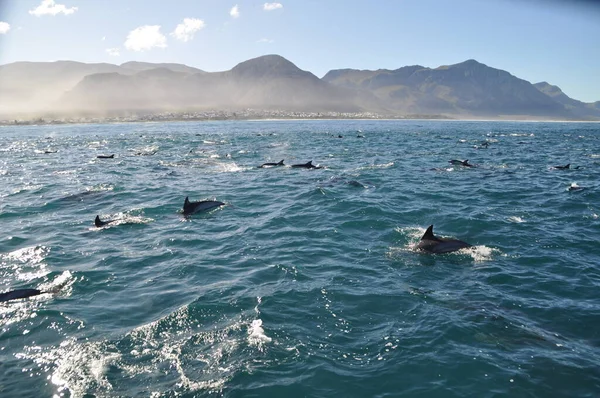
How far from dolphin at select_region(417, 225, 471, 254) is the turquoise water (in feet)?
1.44

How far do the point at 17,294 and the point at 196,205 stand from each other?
367 inches

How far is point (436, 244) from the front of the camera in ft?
44.2

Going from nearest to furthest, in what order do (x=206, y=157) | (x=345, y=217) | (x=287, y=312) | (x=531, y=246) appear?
(x=287, y=312) → (x=531, y=246) → (x=345, y=217) → (x=206, y=157)

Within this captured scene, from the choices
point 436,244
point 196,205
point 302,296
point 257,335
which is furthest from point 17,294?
point 436,244

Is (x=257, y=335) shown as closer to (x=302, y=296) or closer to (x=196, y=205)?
(x=302, y=296)

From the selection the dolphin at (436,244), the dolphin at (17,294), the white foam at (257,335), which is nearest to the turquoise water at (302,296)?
the white foam at (257,335)

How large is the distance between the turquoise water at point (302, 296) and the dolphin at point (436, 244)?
44cm

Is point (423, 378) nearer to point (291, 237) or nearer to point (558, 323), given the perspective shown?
point (558, 323)

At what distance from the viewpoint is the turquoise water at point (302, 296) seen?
7.13 meters

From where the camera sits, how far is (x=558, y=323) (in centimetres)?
899

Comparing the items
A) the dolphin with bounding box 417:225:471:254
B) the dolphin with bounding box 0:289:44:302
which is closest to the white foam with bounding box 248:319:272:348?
the dolphin with bounding box 0:289:44:302

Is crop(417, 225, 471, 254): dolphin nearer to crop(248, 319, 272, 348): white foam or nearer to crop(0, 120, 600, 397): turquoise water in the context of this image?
crop(0, 120, 600, 397): turquoise water

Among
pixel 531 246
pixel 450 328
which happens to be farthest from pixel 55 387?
pixel 531 246

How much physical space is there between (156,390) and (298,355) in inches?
104
